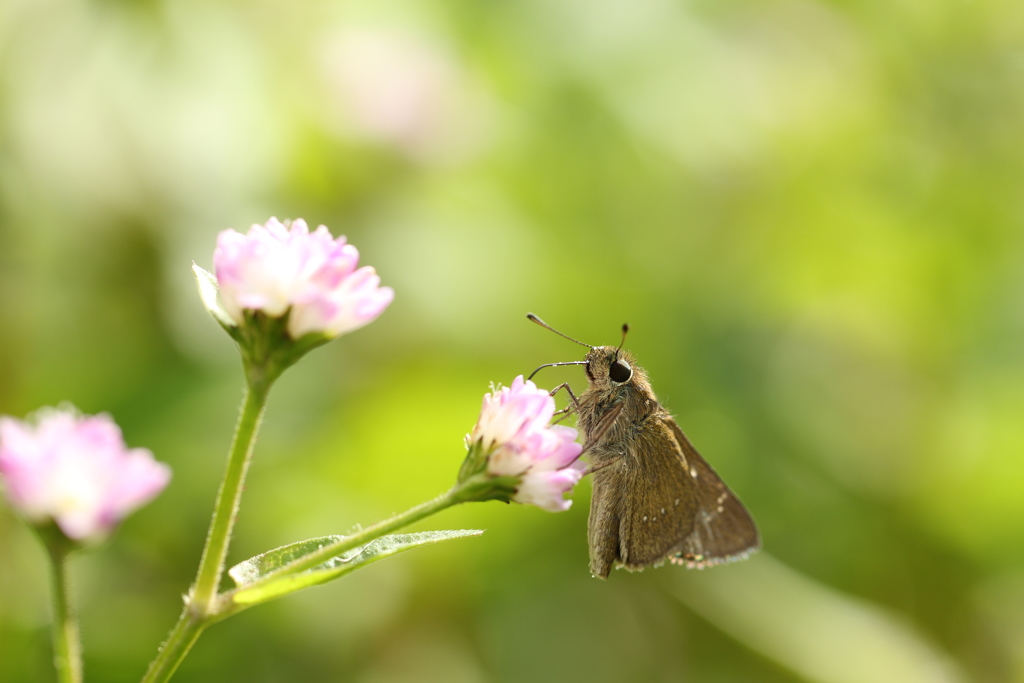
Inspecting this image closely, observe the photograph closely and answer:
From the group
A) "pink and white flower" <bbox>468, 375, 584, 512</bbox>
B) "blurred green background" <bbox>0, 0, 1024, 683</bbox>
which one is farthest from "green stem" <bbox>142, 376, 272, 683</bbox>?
"blurred green background" <bbox>0, 0, 1024, 683</bbox>

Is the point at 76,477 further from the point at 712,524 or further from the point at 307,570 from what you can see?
the point at 712,524

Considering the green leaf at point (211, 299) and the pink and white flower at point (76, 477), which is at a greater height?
the green leaf at point (211, 299)

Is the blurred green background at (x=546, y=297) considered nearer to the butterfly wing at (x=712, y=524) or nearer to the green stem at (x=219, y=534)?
the butterfly wing at (x=712, y=524)

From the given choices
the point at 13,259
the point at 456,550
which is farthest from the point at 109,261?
the point at 456,550

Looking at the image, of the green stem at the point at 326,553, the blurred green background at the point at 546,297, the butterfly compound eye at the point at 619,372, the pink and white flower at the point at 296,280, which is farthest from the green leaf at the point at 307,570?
the blurred green background at the point at 546,297

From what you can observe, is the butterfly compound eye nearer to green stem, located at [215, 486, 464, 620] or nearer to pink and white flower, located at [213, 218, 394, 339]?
pink and white flower, located at [213, 218, 394, 339]

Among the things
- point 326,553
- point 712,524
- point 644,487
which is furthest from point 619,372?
point 326,553
